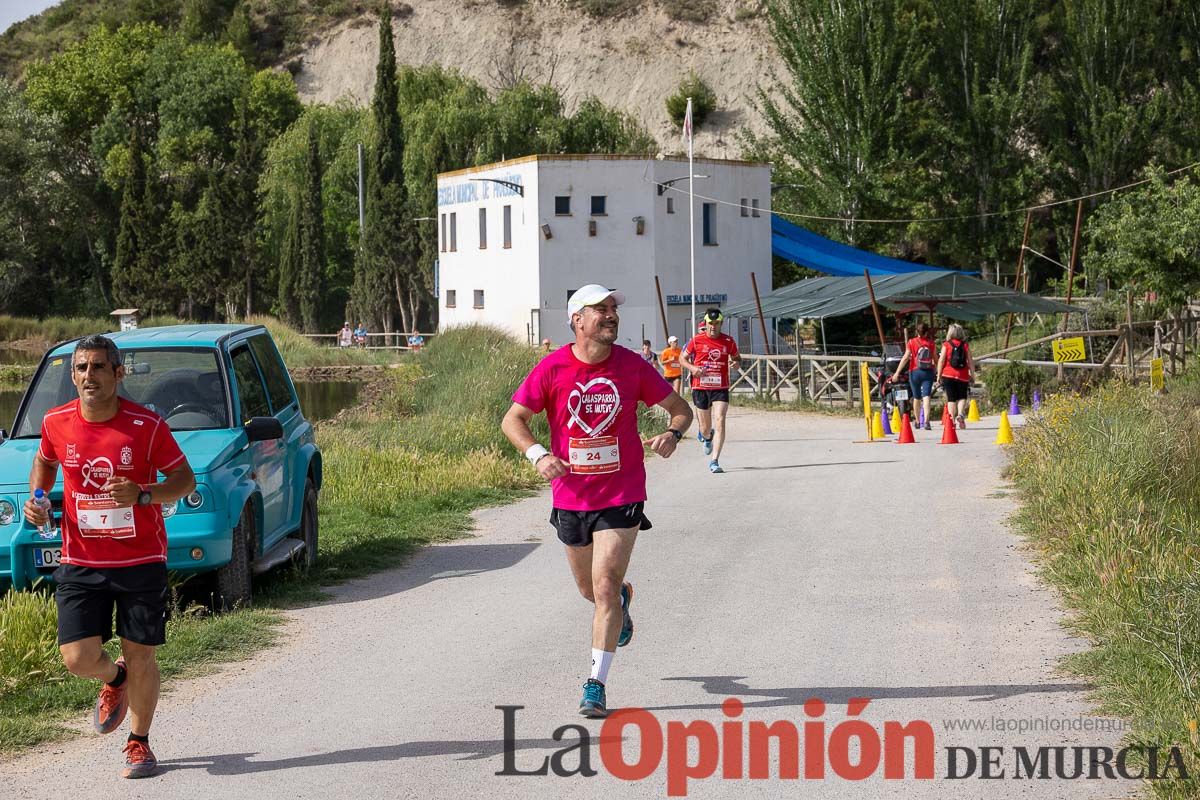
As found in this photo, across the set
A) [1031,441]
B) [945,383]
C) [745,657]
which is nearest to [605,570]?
[745,657]

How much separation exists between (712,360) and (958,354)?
6416mm

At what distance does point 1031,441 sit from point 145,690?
1195 centimetres

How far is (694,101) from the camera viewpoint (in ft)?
304

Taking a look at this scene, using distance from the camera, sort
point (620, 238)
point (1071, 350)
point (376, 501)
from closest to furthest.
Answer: point (376, 501) < point (1071, 350) < point (620, 238)

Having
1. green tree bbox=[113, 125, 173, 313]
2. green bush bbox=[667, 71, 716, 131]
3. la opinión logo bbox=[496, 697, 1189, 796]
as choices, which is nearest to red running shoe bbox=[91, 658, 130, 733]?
la opinión logo bbox=[496, 697, 1189, 796]

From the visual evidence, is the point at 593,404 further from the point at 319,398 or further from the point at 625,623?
the point at 319,398

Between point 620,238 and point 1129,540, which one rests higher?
point 620,238

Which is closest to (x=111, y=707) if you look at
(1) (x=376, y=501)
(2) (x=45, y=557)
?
(2) (x=45, y=557)

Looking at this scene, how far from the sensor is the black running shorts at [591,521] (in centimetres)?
728

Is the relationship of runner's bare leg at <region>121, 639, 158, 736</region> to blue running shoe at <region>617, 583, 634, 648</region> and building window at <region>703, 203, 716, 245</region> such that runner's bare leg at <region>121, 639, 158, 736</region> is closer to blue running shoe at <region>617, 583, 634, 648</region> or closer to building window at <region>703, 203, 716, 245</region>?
blue running shoe at <region>617, 583, 634, 648</region>

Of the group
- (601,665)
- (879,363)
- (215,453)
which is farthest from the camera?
(879,363)

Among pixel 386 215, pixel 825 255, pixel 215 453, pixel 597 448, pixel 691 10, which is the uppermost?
pixel 691 10

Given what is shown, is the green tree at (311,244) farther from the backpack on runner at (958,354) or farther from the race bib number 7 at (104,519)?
the race bib number 7 at (104,519)

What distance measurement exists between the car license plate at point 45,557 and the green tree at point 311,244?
65.6 metres
